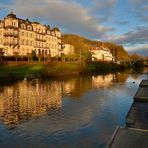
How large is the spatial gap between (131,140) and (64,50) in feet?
410

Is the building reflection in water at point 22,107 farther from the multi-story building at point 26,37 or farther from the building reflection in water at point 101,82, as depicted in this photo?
the multi-story building at point 26,37

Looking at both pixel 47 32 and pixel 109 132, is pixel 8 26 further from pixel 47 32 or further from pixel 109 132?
pixel 109 132

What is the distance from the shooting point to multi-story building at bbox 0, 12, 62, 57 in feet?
302

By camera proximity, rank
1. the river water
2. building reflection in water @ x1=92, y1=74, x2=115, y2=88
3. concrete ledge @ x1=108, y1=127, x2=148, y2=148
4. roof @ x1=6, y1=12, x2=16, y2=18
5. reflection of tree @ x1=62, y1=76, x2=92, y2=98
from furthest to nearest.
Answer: roof @ x1=6, y1=12, x2=16, y2=18
building reflection in water @ x1=92, y1=74, x2=115, y2=88
reflection of tree @ x1=62, y1=76, x2=92, y2=98
the river water
concrete ledge @ x1=108, y1=127, x2=148, y2=148

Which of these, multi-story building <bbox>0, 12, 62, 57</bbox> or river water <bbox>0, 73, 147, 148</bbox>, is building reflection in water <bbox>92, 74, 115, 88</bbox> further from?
multi-story building <bbox>0, 12, 62, 57</bbox>

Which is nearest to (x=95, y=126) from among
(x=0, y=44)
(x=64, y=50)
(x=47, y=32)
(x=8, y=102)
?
(x=8, y=102)

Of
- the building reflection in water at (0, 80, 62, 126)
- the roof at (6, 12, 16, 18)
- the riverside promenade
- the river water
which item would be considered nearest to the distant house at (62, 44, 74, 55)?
the roof at (6, 12, 16, 18)

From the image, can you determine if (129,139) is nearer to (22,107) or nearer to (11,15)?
(22,107)

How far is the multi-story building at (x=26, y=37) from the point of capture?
91938 millimetres

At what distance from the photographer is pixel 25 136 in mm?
18781

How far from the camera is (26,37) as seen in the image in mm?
101438

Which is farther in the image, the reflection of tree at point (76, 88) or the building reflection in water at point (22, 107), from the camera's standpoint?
the reflection of tree at point (76, 88)

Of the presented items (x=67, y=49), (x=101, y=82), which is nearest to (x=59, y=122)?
(x=101, y=82)

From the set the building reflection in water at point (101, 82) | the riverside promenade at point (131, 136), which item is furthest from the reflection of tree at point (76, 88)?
the riverside promenade at point (131, 136)
